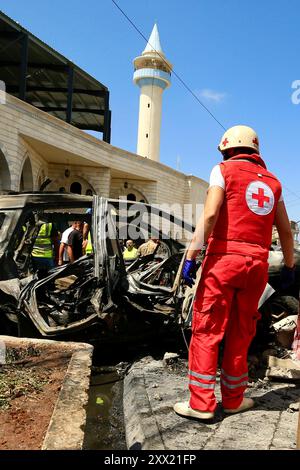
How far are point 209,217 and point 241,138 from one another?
0.65m

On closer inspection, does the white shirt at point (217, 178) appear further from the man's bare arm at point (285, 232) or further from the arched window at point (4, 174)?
the arched window at point (4, 174)

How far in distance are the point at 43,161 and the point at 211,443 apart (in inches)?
795

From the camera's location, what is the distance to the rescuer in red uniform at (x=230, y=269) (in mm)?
2654

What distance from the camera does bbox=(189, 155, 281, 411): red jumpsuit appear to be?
2652 millimetres

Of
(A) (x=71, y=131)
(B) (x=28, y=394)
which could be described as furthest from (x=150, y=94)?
(B) (x=28, y=394)

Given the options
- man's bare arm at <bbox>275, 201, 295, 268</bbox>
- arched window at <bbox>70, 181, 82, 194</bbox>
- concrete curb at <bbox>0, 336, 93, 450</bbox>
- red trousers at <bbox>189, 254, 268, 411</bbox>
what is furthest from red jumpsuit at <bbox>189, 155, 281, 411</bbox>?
arched window at <bbox>70, 181, 82, 194</bbox>

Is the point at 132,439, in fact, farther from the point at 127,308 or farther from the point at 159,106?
the point at 159,106

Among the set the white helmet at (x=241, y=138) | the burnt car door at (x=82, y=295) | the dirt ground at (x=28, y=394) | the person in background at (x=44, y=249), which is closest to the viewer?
the dirt ground at (x=28, y=394)

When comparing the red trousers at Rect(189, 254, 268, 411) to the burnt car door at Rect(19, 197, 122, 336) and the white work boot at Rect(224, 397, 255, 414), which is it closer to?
the white work boot at Rect(224, 397, 255, 414)

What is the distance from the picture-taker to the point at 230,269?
104 inches

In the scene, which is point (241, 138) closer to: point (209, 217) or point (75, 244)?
point (209, 217)

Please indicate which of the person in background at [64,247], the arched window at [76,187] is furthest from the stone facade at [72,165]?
the person in background at [64,247]

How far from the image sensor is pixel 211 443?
93.0 inches
